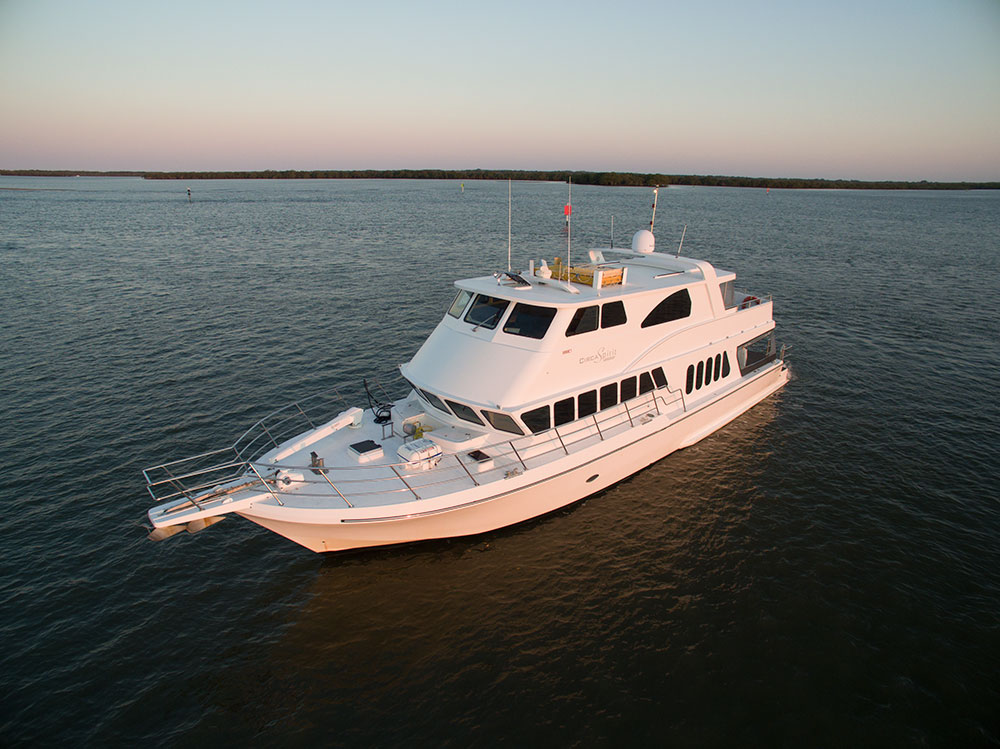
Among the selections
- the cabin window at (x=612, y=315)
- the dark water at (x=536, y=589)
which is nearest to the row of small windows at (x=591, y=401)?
the cabin window at (x=612, y=315)

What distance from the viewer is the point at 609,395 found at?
547 inches

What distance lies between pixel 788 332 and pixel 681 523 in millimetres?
18441

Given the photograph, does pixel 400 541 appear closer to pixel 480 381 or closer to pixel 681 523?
pixel 480 381

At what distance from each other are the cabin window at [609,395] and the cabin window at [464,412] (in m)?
3.37

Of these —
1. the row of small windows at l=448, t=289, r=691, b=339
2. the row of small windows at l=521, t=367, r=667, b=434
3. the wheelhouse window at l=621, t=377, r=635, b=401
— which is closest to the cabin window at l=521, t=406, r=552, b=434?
the row of small windows at l=521, t=367, r=667, b=434

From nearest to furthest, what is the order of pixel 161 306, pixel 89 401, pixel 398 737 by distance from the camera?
pixel 398 737, pixel 89 401, pixel 161 306

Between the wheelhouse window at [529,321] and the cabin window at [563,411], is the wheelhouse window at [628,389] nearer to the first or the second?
the cabin window at [563,411]

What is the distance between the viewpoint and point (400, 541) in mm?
11742

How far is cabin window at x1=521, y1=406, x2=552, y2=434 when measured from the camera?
12359mm

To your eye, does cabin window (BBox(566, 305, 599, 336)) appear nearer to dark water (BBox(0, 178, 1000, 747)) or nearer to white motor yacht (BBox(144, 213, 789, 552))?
white motor yacht (BBox(144, 213, 789, 552))

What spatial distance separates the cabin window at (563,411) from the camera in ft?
41.9

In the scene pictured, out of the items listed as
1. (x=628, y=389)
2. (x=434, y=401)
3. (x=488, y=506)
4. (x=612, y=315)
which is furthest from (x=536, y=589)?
(x=612, y=315)

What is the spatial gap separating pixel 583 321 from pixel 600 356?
1085 millimetres

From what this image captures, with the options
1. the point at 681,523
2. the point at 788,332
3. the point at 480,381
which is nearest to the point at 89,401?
the point at 480,381
